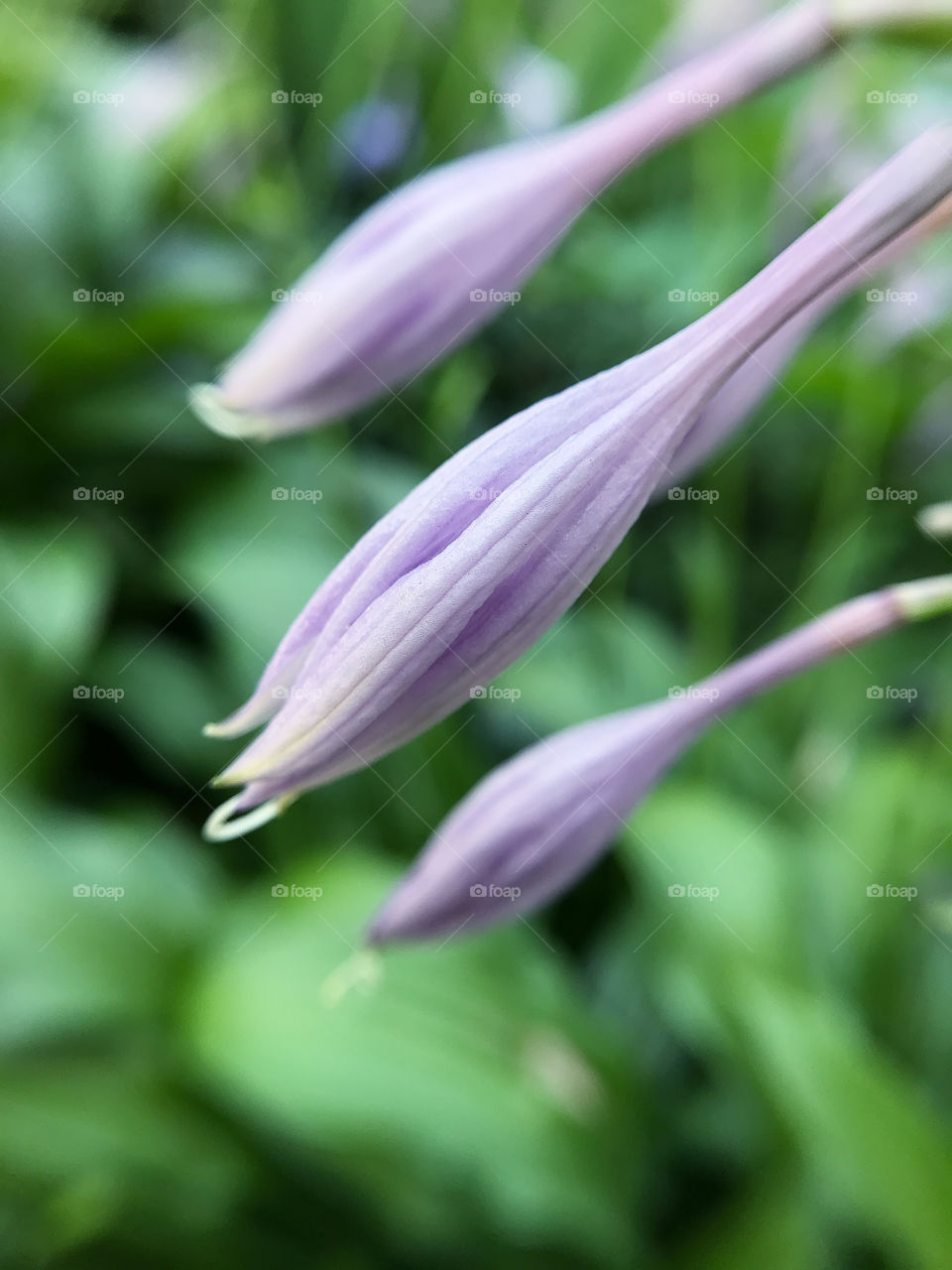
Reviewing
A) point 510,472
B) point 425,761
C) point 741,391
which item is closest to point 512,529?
point 510,472

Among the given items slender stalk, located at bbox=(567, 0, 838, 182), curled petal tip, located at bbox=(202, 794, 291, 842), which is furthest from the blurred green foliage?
curled petal tip, located at bbox=(202, 794, 291, 842)

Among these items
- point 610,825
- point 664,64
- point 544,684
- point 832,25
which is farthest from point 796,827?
point 664,64

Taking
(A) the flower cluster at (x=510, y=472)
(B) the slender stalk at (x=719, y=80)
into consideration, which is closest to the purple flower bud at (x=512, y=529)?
(A) the flower cluster at (x=510, y=472)

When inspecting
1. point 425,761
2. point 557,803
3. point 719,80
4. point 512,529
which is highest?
point 719,80

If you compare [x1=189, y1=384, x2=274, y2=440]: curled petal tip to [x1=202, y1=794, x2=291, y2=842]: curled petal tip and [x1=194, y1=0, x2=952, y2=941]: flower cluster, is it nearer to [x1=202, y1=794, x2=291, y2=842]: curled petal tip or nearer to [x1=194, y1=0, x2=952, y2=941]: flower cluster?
[x1=194, y1=0, x2=952, y2=941]: flower cluster

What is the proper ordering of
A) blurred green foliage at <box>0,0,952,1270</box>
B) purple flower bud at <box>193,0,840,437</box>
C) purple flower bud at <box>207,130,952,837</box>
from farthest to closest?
blurred green foliage at <box>0,0,952,1270</box> → purple flower bud at <box>193,0,840,437</box> → purple flower bud at <box>207,130,952,837</box>

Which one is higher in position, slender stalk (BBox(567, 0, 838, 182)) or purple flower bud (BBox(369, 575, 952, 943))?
slender stalk (BBox(567, 0, 838, 182))

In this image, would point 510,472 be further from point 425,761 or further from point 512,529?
point 425,761
